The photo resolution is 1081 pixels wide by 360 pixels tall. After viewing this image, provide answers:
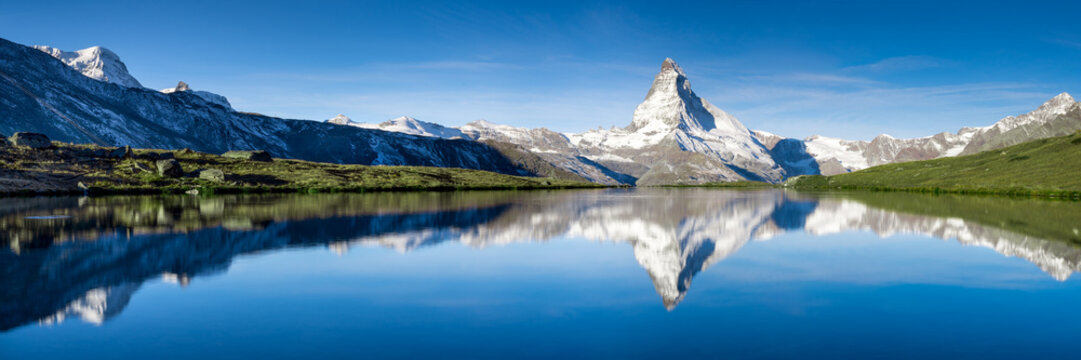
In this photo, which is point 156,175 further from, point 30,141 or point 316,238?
point 316,238

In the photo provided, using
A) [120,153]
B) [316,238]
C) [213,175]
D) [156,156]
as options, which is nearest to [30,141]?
[120,153]

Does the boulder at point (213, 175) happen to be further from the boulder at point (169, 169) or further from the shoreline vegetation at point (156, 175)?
the boulder at point (169, 169)

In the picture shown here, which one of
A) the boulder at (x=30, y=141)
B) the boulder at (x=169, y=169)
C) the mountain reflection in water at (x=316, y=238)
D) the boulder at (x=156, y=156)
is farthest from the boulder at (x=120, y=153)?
the mountain reflection in water at (x=316, y=238)

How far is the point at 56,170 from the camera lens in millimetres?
101312

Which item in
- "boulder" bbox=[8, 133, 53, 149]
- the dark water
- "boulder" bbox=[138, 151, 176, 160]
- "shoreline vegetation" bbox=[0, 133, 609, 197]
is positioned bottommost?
the dark water

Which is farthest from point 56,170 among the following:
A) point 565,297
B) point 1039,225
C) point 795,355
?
point 1039,225

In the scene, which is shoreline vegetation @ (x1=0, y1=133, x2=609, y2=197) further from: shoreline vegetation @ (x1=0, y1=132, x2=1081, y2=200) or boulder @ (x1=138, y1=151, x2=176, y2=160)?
shoreline vegetation @ (x1=0, y1=132, x2=1081, y2=200)

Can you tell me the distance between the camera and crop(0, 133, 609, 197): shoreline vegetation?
9319 cm

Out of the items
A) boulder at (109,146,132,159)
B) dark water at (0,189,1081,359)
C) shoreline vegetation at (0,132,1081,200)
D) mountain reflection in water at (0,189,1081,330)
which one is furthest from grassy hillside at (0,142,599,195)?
dark water at (0,189,1081,359)

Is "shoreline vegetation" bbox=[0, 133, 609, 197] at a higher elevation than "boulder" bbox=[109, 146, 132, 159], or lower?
lower

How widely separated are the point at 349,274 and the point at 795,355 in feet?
53.2

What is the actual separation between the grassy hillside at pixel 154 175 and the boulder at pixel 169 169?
1.22 meters

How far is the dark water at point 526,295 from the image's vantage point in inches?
515

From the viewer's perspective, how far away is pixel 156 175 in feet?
366
